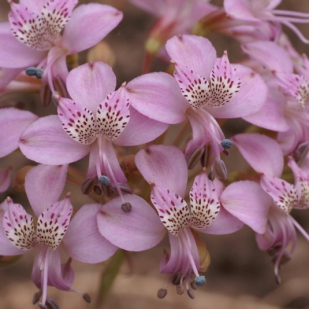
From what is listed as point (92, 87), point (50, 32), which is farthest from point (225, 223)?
point (50, 32)

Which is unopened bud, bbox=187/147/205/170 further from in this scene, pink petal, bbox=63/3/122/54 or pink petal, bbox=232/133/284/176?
pink petal, bbox=63/3/122/54

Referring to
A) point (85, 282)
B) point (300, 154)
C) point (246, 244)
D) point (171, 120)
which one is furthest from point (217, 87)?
point (246, 244)

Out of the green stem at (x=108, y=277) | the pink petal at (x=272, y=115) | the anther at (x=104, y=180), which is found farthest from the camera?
the green stem at (x=108, y=277)

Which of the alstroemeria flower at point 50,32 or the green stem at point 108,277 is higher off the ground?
the alstroemeria flower at point 50,32

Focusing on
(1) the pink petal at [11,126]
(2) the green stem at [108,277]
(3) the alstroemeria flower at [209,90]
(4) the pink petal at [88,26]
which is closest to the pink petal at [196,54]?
(3) the alstroemeria flower at [209,90]

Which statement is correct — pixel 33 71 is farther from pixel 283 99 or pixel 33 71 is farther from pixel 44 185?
pixel 283 99

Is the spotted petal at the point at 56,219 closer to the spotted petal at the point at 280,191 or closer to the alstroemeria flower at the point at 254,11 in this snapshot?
the spotted petal at the point at 280,191

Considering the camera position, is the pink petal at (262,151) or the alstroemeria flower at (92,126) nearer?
the alstroemeria flower at (92,126)
